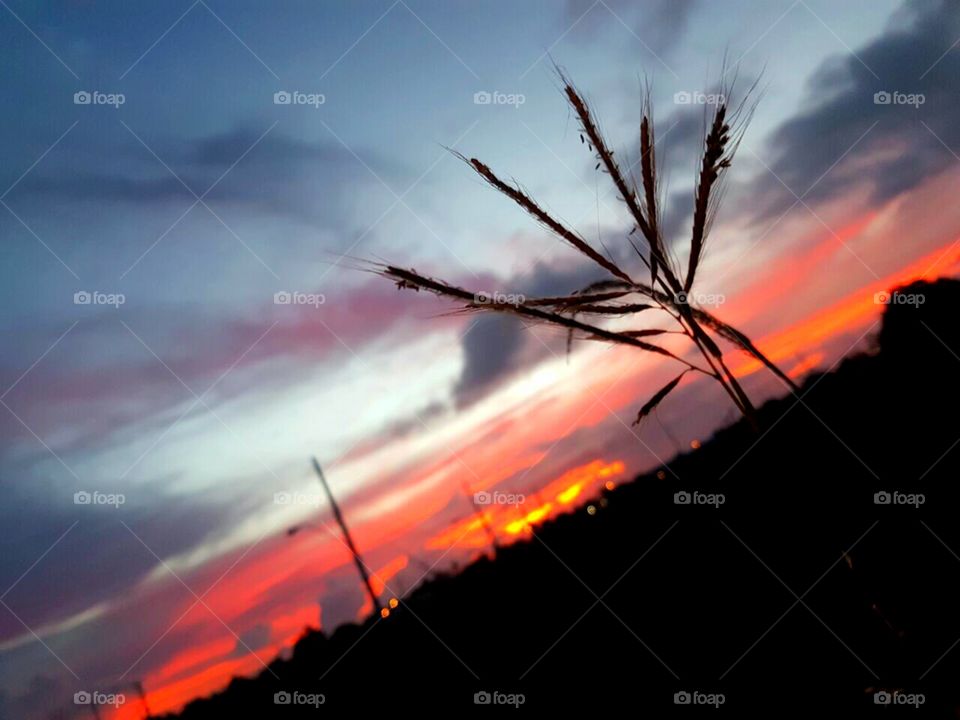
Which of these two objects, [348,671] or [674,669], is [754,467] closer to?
[674,669]

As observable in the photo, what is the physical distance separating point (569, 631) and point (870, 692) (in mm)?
4375

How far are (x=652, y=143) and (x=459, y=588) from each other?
8120 mm

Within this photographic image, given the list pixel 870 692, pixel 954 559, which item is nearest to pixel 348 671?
pixel 870 692

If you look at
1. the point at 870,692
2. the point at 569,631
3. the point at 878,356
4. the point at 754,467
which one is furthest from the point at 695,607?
the point at 754,467

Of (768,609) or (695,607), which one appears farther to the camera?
(695,607)

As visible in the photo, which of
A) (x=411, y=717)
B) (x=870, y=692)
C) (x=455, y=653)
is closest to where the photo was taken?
(x=870, y=692)

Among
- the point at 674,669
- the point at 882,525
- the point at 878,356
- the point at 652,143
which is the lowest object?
the point at 674,669

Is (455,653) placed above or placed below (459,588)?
below

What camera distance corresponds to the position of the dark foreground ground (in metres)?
2.71

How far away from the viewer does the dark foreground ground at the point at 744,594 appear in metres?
2.71

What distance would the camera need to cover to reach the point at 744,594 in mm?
4539

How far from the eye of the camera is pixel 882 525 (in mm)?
2984

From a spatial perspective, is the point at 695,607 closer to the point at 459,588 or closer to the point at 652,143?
the point at 459,588

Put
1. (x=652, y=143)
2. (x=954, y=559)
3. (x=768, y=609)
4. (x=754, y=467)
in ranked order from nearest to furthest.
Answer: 1. (x=652, y=143)
2. (x=754, y=467)
3. (x=954, y=559)
4. (x=768, y=609)
